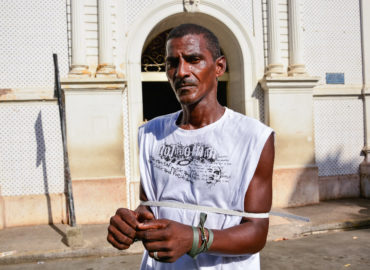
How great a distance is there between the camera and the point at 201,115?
147 cm

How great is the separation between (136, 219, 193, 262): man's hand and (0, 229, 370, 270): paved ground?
4011 millimetres

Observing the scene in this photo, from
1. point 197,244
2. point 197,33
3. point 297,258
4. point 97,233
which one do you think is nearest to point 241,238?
point 197,244

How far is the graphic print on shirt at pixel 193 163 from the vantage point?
4.31 feet

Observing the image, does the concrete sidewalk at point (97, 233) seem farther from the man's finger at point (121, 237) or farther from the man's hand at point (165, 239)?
the man's hand at point (165, 239)

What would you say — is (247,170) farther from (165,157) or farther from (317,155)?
(317,155)

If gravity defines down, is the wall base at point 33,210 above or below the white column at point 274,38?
below

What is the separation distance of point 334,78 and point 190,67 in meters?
7.84

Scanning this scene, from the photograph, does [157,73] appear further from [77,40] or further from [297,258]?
[297,258]

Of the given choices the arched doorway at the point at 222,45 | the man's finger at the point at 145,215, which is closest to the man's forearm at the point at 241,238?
the man's finger at the point at 145,215

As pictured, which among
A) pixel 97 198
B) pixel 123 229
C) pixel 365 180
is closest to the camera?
pixel 123 229

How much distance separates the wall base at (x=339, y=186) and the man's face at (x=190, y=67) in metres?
7.59

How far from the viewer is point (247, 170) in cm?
127

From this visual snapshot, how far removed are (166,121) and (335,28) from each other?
7.96 metres

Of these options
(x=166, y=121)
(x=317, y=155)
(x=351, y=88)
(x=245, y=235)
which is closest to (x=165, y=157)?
(x=166, y=121)
